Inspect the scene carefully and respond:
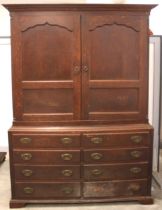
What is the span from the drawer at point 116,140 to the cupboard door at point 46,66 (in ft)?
0.72

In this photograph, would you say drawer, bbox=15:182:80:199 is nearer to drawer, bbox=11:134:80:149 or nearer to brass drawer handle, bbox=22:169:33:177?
brass drawer handle, bbox=22:169:33:177

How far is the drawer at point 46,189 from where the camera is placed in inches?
105

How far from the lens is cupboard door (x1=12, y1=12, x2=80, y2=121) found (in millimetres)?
2516

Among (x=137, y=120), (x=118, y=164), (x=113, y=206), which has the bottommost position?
(x=113, y=206)

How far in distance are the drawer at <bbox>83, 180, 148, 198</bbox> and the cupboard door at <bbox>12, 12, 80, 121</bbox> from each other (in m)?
0.60

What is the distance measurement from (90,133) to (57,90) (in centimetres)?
45

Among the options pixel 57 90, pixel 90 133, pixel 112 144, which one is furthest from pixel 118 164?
pixel 57 90

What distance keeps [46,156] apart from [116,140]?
1.95 ft

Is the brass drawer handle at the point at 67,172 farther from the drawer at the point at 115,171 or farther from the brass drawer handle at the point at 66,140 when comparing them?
the brass drawer handle at the point at 66,140

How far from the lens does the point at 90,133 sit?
2605mm

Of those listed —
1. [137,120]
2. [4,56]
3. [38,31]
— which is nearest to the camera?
[38,31]

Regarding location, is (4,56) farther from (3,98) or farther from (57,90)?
(57,90)

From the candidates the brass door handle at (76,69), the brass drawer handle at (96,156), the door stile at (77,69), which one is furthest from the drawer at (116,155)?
the brass door handle at (76,69)

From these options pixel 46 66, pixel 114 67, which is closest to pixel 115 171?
pixel 114 67
